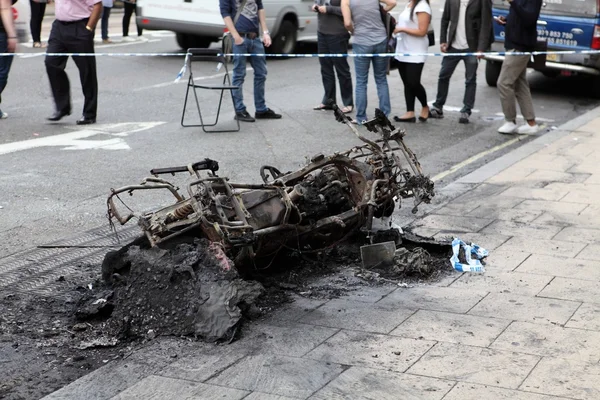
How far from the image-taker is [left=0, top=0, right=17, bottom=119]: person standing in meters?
11.4

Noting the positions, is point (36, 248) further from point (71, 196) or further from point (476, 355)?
point (476, 355)

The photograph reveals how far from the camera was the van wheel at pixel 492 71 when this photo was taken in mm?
14961

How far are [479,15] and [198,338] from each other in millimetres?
8021

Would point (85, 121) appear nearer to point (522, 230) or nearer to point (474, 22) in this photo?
point (474, 22)

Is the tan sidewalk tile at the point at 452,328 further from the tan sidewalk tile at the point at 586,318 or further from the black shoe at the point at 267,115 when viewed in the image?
the black shoe at the point at 267,115

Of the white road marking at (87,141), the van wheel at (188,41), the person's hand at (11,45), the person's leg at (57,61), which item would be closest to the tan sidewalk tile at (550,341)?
the white road marking at (87,141)

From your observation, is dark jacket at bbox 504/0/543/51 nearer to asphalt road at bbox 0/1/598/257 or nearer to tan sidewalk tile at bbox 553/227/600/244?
asphalt road at bbox 0/1/598/257

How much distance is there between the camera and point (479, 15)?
38.9 ft

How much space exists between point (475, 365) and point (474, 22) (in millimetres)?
7973

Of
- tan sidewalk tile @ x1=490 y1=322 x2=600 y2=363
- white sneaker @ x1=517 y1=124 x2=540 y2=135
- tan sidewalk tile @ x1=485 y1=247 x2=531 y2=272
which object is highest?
tan sidewalk tile @ x1=490 y1=322 x2=600 y2=363

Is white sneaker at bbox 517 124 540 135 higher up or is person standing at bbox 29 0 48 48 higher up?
person standing at bbox 29 0 48 48

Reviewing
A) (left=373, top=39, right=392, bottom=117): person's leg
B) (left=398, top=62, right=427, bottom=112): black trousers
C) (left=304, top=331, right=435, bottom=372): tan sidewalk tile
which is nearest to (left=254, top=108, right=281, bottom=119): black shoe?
(left=373, top=39, right=392, bottom=117): person's leg

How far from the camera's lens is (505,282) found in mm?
6086

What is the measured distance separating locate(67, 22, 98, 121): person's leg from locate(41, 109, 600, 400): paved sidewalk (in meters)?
5.98
